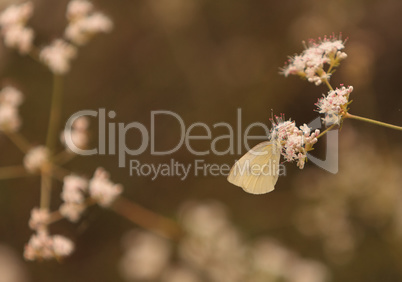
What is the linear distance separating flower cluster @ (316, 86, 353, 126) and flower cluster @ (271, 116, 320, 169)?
0.34 ft

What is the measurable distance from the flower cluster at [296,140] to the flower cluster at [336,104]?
10 cm

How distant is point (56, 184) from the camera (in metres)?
6.18

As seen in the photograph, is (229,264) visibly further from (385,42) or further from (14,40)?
(385,42)

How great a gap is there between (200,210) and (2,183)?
305 cm

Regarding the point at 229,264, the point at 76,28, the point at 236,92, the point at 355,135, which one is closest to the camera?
the point at 76,28

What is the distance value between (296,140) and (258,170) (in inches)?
13.5

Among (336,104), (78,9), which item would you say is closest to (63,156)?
(78,9)

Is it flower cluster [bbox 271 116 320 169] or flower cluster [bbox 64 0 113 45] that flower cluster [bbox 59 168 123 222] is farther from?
flower cluster [bbox 271 116 320 169]

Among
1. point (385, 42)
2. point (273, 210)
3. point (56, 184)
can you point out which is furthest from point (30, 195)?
point (385, 42)

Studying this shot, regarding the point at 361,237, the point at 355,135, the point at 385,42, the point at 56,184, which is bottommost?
the point at 361,237

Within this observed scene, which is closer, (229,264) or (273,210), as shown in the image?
(229,264)

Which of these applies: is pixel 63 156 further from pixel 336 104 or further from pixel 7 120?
pixel 336 104

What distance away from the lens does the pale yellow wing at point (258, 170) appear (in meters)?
2.34

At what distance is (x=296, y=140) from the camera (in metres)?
2.14
